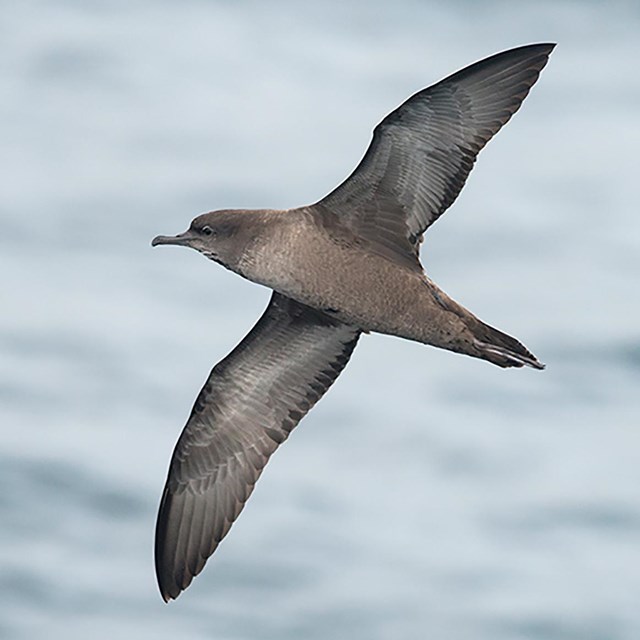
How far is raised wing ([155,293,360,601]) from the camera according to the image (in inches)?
567

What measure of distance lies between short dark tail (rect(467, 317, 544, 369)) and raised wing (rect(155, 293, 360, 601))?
2001mm

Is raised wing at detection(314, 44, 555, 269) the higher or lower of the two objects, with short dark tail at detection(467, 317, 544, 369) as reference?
higher

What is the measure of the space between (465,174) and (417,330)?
4.24 ft

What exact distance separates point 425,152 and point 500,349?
1589 mm

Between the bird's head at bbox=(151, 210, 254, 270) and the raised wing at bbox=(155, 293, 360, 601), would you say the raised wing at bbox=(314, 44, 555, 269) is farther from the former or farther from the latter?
the raised wing at bbox=(155, 293, 360, 601)

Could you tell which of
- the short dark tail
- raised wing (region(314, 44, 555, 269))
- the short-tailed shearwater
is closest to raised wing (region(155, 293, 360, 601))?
the short-tailed shearwater

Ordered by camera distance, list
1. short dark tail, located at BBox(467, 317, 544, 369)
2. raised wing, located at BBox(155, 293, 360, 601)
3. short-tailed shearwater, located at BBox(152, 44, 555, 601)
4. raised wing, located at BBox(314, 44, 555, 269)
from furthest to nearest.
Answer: raised wing, located at BBox(155, 293, 360, 601) → raised wing, located at BBox(314, 44, 555, 269) → short-tailed shearwater, located at BBox(152, 44, 555, 601) → short dark tail, located at BBox(467, 317, 544, 369)

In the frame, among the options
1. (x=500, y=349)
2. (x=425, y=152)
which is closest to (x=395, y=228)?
(x=425, y=152)

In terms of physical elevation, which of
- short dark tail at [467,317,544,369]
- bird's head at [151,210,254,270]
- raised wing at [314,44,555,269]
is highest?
raised wing at [314,44,555,269]

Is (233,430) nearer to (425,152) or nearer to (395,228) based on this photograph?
(395,228)

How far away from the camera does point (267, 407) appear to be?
14602 millimetres

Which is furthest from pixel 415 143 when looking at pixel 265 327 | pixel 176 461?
pixel 176 461

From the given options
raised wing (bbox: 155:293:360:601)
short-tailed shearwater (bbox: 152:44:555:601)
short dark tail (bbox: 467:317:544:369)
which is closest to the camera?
short dark tail (bbox: 467:317:544:369)

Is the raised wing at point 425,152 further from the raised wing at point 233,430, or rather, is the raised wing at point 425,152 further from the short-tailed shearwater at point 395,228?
the raised wing at point 233,430
